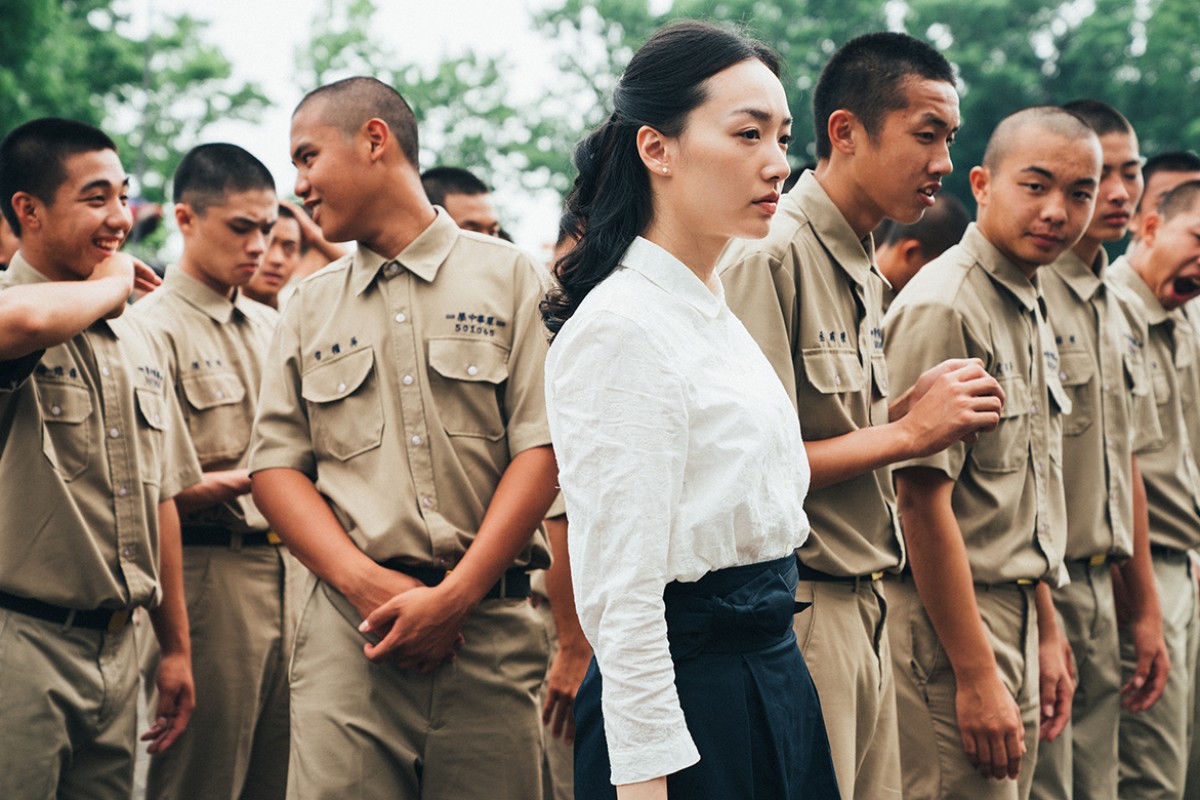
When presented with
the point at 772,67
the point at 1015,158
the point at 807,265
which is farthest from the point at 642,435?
the point at 1015,158

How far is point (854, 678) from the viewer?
3246 mm

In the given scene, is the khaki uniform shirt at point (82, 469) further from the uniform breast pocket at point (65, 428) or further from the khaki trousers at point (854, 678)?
the khaki trousers at point (854, 678)

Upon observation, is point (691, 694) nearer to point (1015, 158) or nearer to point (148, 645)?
point (1015, 158)

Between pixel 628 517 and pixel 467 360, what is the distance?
1.52 m

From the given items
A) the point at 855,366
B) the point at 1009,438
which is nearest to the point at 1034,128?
the point at 1009,438

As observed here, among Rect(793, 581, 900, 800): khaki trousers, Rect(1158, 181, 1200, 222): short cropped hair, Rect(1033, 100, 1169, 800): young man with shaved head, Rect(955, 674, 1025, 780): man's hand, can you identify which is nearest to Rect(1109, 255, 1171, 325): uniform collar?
Rect(1158, 181, 1200, 222): short cropped hair

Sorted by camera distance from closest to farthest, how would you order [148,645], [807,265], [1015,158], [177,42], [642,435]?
Result: 1. [642,435]
2. [807,265]
3. [1015,158]
4. [148,645]
5. [177,42]

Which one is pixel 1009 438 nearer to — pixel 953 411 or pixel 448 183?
pixel 953 411

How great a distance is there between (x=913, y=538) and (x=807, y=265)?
849 millimetres

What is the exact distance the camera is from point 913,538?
12.0 ft

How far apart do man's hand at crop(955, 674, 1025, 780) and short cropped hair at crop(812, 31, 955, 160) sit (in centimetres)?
152

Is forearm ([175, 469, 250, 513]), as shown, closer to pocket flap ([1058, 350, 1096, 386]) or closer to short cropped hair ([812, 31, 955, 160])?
short cropped hair ([812, 31, 955, 160])

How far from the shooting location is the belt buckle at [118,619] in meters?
3.81

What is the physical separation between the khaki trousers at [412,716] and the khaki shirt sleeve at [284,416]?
355mm
